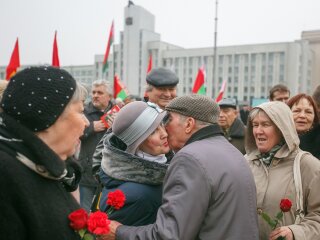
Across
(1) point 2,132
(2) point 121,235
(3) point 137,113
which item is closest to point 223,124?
(3) point 137,113

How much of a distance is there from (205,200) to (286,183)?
38.9 inches

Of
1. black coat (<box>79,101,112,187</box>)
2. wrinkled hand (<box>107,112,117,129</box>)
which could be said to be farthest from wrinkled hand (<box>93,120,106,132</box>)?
wrinkled hand (<box>107,112,117,129</box>)

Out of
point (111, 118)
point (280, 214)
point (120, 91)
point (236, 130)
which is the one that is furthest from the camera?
point (120, 91)

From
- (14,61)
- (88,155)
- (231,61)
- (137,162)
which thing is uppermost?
(231,61)

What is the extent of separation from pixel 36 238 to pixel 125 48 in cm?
7032

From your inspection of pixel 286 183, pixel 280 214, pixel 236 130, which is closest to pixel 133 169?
pixel 280 214

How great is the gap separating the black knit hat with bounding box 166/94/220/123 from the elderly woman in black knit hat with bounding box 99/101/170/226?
0.67 ft

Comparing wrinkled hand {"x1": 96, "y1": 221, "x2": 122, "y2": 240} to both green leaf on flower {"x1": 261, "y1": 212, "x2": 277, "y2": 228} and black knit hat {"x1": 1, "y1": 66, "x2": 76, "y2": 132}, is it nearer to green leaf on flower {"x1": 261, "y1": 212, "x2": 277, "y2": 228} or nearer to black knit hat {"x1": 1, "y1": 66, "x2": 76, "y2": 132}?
black knit hat {"x1": 1, "y1": 66, "x2": 76, "y2": 132}

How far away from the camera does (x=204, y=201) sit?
6.35 feet

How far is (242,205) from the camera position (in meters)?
2.03

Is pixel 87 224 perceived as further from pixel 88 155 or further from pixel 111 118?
pixel 88 155

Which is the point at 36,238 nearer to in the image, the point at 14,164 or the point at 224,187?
the point at 14,164

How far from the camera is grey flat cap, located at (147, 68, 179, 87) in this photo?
4.02 metres

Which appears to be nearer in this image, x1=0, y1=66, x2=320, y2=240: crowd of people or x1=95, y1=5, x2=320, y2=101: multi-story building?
x1=0, y1=66, x2=320, y2=240: crowd of people
